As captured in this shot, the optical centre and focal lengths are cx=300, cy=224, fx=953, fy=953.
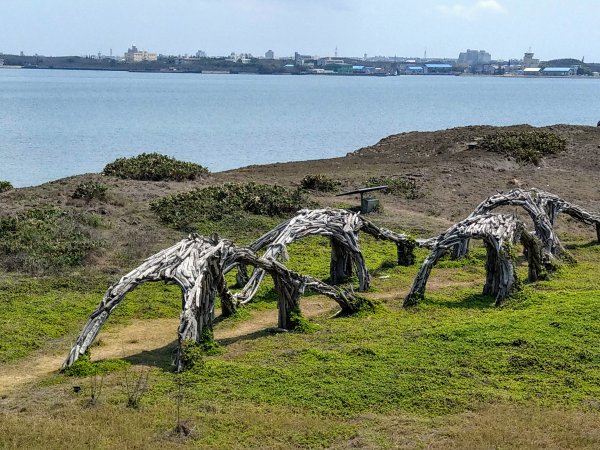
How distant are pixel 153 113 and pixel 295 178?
67229mm

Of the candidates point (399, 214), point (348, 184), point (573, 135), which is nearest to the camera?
point (399, 214)

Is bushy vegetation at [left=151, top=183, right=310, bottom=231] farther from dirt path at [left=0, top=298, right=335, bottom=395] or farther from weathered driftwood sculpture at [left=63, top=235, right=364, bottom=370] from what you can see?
weathered driftwood sculpture at [left=63, top=235, right=364, bottom=370]

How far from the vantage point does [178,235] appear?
83.3 feet

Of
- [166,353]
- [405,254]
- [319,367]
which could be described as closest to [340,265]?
[405,254]

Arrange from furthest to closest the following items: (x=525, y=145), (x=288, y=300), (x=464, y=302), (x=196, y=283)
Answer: (x=525, y=145) → (x=464, y=302) → (x=288, y=300) → (x=196, y=283)

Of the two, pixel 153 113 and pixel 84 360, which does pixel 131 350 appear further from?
pixel 153 113

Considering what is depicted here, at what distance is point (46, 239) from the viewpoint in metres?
23.2

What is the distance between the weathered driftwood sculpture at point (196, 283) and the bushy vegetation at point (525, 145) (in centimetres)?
2201

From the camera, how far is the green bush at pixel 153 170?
104ft

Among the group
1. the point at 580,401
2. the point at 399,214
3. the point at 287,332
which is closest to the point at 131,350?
the point at 287,332

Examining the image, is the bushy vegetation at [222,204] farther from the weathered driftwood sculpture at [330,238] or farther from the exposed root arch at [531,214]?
the exposed root arch at [531,214]

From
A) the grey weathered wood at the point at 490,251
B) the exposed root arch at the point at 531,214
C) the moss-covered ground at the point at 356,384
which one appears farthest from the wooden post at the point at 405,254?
the moss-covered ground at the point at 356,384

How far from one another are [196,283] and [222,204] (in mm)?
12312

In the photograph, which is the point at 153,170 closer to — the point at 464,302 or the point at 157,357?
the point at 464,302
